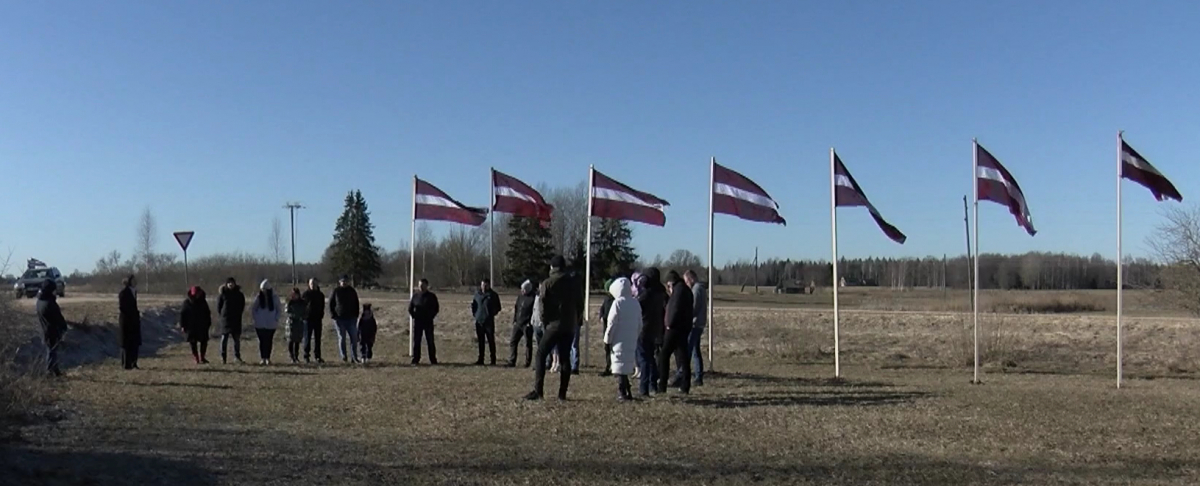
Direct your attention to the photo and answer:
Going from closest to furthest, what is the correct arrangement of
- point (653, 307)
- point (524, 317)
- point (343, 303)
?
point (653, 307)
point (524, 317)
point (343, 303)

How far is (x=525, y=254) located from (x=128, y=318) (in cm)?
4317

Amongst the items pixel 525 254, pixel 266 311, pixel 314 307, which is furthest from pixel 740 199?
pixel 525 254

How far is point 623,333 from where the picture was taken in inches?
491

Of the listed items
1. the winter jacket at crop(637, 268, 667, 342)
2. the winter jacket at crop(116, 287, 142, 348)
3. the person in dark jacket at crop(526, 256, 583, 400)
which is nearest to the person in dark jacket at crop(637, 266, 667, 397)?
the winter jacket at crop(637, 268, 667, 342)

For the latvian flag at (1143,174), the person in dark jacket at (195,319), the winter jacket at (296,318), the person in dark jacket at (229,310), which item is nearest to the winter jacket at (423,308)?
the winter jacket at (296,318)

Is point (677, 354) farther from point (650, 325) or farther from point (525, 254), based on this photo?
point (525, 254)

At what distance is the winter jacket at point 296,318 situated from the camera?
64.1ft

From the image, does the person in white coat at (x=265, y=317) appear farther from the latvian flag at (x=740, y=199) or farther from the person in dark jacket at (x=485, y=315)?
the latvian flag at (x=740, y=199)

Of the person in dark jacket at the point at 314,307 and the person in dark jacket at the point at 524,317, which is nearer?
the person in dark jacket at the point at 524,317

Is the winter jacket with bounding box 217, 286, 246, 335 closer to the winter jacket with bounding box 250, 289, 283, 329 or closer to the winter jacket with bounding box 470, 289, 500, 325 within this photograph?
the winter jacket with bounding box 250, 289, 283, 329

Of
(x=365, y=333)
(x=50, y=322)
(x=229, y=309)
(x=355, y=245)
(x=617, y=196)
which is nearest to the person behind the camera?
(x=50, y=322)

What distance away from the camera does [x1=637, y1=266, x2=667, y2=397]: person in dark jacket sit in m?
13.0

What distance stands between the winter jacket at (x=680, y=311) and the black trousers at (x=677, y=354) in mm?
54

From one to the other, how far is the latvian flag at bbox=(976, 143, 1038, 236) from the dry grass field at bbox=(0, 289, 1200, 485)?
2.82 meters
